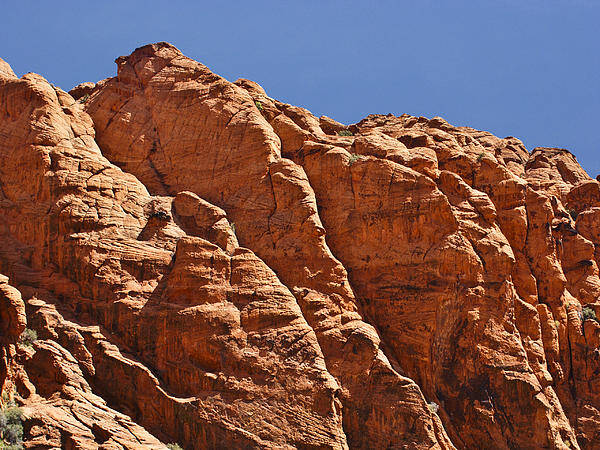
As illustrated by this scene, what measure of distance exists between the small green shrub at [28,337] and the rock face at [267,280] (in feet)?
2.03

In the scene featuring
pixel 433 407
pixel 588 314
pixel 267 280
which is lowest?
pixel 433 407

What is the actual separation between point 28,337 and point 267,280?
10.4 m

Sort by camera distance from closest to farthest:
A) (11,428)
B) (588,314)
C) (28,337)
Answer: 1. (11,428)
2. (28,337)
3. (588,314)

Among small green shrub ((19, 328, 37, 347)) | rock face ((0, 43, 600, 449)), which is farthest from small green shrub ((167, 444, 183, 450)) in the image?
small green shrub ((19, 328, 37, 347))

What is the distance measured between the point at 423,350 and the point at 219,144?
15692 mm

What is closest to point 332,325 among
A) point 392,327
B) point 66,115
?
point 392,327

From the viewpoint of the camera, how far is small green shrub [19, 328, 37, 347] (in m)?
36.2

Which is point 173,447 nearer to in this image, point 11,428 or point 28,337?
point 11,428

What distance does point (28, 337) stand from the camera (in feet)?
120

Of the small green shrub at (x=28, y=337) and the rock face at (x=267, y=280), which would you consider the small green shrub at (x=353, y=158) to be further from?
the small green shrub at (x=28, y=337)

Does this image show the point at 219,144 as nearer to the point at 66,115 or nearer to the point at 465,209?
the point at 66,115

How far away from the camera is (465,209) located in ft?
155

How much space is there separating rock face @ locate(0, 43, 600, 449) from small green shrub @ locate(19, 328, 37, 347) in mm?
620

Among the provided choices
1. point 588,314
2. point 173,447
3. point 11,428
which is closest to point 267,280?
point 173,447
